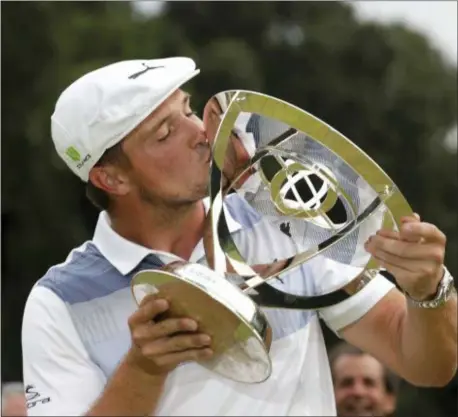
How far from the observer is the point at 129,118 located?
635 millimetres

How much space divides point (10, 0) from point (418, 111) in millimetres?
606

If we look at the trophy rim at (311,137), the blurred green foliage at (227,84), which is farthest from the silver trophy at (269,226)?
the blurred green foliage at (227,84)

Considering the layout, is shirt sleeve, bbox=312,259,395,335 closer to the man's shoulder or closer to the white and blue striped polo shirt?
the white and blue striped polo shirt

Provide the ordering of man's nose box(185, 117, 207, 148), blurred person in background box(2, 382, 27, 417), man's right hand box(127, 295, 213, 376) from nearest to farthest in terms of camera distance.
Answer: man's right hand box(127, 295, 213, 376), man's nose box(185, 117, 207, 148), blurred person in background box(2, 382, 27, 417)

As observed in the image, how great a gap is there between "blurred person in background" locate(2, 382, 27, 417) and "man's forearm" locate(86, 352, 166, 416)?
0.40m

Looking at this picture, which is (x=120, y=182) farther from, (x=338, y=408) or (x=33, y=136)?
(x=33, y=136)

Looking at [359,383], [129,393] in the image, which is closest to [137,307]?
[129,393]

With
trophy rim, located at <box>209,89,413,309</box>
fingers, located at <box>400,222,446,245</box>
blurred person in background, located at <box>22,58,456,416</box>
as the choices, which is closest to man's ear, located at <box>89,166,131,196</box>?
blurred person in background, located at <box>22,58,456,416</box>

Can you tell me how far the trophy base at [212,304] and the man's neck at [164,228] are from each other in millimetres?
137

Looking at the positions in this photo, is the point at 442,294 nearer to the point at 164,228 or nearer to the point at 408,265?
the point at 408,265

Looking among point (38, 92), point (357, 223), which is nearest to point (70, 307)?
point (357, 223)

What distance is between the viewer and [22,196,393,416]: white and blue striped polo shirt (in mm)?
652

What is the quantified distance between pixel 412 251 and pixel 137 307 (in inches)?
7.0

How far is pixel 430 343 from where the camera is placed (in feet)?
2.07
